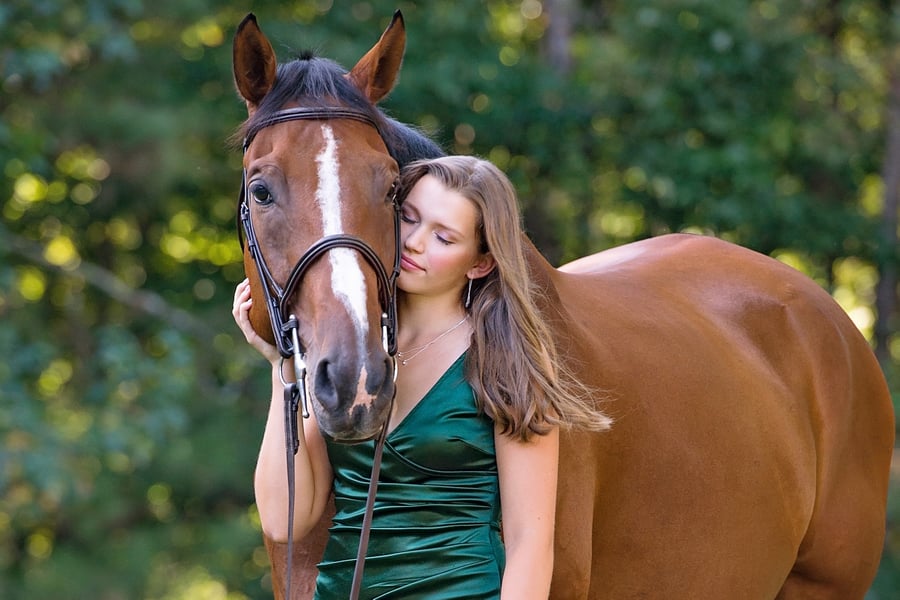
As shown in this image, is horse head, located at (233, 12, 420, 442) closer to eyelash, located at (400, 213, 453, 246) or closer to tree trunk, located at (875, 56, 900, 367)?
eyelash, located at (400, 213, 453, 246)

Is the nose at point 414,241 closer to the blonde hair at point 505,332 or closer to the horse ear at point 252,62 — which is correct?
the blonde hair at point 505,332

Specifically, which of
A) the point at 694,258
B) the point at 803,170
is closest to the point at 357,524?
the point at 694,258

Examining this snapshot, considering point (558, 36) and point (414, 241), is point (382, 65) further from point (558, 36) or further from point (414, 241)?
point (558, 36)

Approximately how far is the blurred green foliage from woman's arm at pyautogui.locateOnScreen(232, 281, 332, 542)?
542 cm

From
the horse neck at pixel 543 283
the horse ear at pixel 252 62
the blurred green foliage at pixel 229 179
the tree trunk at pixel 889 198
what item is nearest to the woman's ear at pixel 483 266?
the horse neck at pixel 543 283

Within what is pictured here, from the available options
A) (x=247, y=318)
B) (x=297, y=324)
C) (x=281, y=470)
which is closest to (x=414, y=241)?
(x=297, y=324)

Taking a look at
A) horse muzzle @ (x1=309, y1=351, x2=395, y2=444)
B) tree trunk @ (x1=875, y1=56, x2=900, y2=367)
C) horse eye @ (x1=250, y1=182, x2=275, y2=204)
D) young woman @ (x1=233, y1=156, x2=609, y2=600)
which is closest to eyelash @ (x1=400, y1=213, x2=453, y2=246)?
young woman @ (x1=233, y1=156, x2=609, y2=600)

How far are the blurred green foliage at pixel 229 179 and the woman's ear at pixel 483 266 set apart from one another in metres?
5.63

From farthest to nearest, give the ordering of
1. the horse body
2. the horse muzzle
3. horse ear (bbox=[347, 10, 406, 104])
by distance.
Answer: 1. the horse body
2. horse ear (bbox=[347, 10, 406, 104])
3. the horse muzzle

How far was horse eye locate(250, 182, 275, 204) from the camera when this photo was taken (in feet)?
A: 7.80

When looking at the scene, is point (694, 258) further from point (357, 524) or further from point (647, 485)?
point (357, 524)

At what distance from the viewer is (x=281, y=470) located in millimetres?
2434

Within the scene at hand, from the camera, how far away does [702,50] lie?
8.62 metres

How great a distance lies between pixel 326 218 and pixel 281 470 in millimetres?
541
